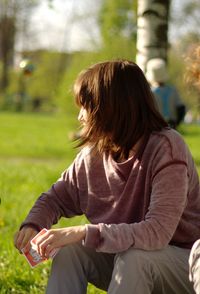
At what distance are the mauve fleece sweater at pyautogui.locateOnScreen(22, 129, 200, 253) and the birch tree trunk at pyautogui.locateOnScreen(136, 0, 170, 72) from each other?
289 cm

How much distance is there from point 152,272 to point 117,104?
62cm

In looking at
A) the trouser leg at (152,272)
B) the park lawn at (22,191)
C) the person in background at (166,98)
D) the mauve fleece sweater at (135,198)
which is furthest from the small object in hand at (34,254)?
the person in background at (166,98)

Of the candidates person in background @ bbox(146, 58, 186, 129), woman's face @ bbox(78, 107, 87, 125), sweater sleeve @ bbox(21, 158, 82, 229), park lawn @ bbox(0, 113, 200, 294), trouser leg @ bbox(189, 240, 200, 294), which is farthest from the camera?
person in background @ bbox(146, 58, 186, 129)

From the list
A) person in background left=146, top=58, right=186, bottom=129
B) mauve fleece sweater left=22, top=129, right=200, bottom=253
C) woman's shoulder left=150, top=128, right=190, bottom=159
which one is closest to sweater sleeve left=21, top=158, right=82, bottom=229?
mauve fleece sweater left=22, top=129, right=200, bottom=253

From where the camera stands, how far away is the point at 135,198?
265 cm

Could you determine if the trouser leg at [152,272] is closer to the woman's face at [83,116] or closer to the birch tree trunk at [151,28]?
the woman's face at [83,116]

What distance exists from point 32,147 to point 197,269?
1439cm

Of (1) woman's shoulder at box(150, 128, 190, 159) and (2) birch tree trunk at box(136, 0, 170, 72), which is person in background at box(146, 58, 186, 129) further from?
(1) woman's shoulder at box(150, 128, 190, 159)

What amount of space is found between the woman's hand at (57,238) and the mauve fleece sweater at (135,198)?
0.11ft

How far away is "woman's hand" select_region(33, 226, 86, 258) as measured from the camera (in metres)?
2.48

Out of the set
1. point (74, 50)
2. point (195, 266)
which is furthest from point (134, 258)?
point (74, 50)

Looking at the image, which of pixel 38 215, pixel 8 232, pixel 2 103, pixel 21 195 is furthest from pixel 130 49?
pixel 2 103

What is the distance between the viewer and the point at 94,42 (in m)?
24.9

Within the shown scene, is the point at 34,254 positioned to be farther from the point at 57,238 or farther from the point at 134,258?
the point at 134,258
